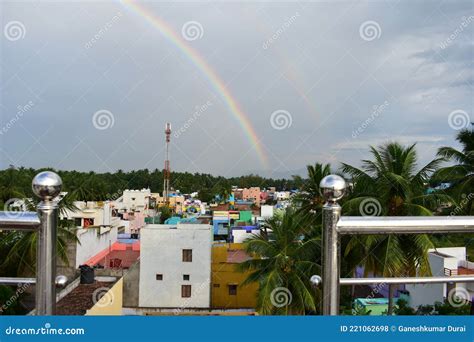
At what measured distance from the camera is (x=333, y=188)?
4.47 ft

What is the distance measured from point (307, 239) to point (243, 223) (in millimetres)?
22422

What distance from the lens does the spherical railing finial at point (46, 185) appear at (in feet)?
4.42

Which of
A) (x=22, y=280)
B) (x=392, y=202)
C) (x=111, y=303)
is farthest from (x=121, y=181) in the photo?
(x=22, y=280)

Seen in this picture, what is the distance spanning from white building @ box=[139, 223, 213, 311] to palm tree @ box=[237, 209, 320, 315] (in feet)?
17.1

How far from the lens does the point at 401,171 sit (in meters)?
12.1

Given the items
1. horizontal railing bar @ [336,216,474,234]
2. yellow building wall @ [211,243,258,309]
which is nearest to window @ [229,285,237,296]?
yellow building wall @ [211,243,258,309]

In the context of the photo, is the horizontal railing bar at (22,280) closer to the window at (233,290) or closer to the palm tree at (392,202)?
the palm tree at (392,202)

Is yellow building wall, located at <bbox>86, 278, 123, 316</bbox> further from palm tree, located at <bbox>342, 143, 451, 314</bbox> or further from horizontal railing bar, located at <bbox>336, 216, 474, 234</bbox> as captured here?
horizontal railing bar, located at <bbox>336, 216, 474, 234</bbox>

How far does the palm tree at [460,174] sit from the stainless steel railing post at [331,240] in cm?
1217

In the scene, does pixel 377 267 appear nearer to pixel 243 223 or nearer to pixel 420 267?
pixel 420 267

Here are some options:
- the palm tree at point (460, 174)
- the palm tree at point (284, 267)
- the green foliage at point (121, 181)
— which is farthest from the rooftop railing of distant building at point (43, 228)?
the green foliage at point (121, 181)

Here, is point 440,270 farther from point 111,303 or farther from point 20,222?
point 20,222

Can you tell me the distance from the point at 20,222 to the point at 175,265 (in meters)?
17.8

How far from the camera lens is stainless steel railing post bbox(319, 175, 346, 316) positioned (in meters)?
1.37
